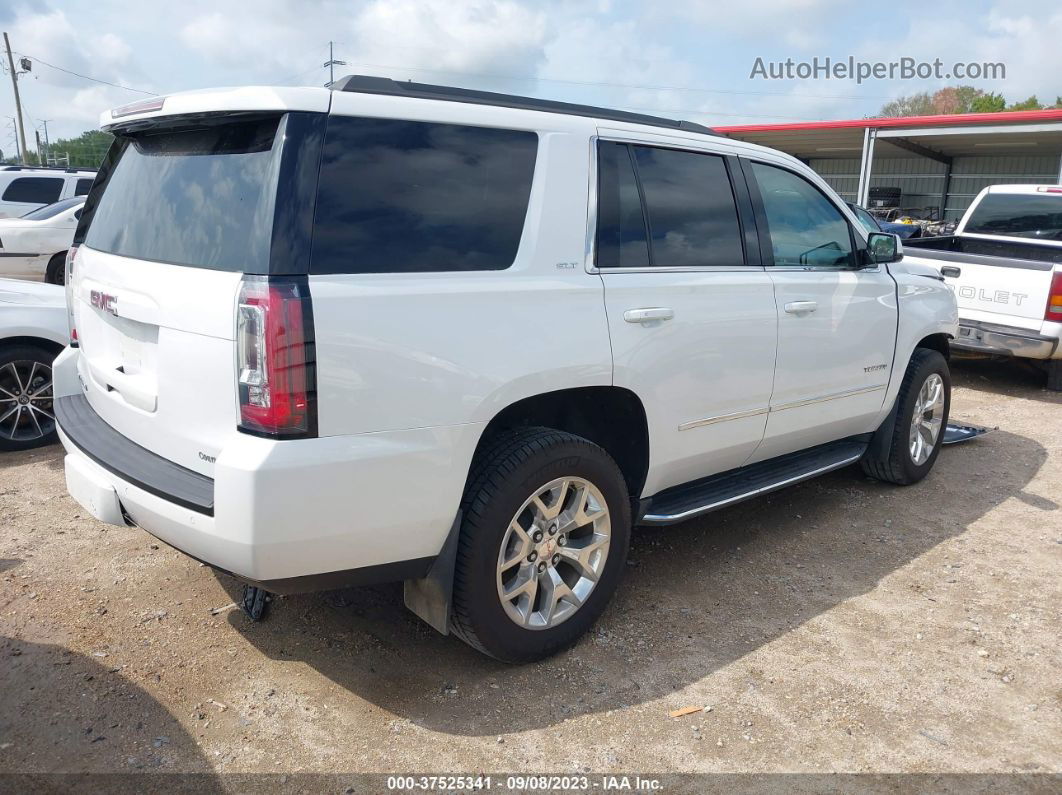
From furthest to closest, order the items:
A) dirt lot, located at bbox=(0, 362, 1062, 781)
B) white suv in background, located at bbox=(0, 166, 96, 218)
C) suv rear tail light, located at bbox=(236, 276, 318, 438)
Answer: white suv in background, located at bbox=(0, 166, 96, 218)
dirt lot, located at bbox=(0, 362, 1062, 781)
suv rear tail light, located at bbox=(236, 276, 318, 438)

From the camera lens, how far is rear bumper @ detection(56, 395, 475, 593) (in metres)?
2.44

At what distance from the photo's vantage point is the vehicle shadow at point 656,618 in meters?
3.06

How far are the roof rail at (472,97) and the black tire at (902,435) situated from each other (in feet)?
7.89

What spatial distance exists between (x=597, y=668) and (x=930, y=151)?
1088 inches

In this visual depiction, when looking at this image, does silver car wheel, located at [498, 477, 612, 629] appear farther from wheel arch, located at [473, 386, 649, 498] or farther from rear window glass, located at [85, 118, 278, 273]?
rear window glass, located at [85, 118, 278, 273]

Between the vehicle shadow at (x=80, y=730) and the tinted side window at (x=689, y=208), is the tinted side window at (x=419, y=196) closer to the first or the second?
the tinted side window at (x=689, y=208)

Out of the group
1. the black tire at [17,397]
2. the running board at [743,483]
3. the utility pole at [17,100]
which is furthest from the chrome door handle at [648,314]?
the utility pole at [17,100]

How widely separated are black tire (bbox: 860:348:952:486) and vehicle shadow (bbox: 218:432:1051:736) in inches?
6.4

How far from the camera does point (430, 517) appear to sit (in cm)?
274

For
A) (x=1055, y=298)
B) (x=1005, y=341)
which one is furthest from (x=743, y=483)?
(x=1055, y=298)

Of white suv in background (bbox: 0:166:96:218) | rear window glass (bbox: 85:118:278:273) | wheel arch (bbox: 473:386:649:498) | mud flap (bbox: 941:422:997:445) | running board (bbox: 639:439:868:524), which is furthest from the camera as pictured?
white suv in background (bbox: 0:166:96:218)

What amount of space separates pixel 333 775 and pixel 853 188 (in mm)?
31972

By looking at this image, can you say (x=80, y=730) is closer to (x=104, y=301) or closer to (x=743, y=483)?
(x=104, y=301)

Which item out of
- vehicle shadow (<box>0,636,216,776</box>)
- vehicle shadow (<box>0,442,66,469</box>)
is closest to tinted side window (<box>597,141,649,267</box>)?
vehicle shadow (<box>0,636,216,776</box>)
